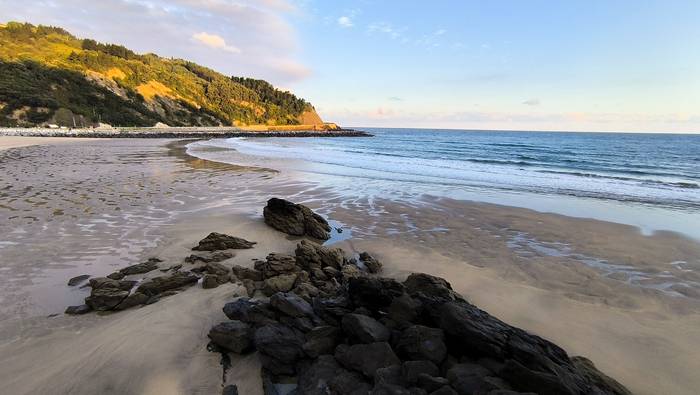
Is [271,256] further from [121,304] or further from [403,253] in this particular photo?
[403,253]

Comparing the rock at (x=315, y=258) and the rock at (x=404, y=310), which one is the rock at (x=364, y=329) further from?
the rock at (x=315, y=258)

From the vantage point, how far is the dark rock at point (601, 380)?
3870 mm

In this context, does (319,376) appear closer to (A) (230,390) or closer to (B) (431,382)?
(A) (230,390)

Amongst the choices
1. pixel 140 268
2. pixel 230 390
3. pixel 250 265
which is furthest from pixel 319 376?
pixel 140 268

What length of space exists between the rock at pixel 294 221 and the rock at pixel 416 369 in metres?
5.89

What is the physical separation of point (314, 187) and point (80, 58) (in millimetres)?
105583

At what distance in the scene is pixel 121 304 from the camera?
17.8 feet

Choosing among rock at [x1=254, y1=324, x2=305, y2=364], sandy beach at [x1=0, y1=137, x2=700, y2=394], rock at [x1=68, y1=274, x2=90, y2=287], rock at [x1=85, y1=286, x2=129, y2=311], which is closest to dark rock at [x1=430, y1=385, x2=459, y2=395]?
rock at [x1=254, y1=324, x2=305, y2=364]

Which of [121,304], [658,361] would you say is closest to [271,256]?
[121,304]

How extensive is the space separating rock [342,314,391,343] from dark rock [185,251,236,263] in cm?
403

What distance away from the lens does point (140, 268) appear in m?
6.75

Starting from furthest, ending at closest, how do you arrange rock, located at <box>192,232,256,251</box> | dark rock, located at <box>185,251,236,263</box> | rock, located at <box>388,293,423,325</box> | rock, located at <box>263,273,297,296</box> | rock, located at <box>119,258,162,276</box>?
rock, located at <box>192,232,256,251</box> < dark rock, located at <box>185,251,236,263</box> < rock, located at <box>119,258,162,276</box> < rock, located at <box>263,273,297,296</box> < rock, located at <box>388,293,423,325</box>

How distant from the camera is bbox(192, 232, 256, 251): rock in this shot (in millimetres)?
7961

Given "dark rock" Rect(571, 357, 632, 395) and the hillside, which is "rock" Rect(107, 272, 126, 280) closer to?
"dark rock" Rect(571, 357, 632, 395)
